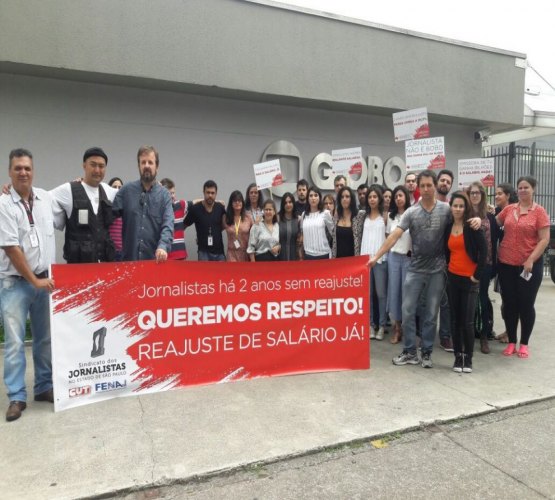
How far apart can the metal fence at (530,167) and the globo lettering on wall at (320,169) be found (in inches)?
151

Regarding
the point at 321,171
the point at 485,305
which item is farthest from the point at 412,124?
the point at 485,305

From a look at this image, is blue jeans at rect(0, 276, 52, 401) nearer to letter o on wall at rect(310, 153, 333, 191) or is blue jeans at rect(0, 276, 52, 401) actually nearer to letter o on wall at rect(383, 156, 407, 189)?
letter o on wall at rect(310, 153, 333, 191)

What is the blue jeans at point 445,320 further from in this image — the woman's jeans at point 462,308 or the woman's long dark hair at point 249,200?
the woman's long dark hair at point 249,200

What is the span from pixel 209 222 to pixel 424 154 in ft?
11.3

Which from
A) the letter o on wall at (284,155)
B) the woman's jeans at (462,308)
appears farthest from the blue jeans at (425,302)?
the letter o on wall at (284,155)

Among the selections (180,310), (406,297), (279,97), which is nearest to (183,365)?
(180,310)

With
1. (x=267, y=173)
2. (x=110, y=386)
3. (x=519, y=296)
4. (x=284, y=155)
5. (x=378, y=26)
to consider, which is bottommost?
(x=110, y=386)

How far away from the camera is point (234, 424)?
360cm

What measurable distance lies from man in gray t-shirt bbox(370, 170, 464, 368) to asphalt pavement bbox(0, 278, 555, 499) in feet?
1.28

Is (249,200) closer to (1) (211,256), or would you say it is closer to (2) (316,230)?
(1) (211,256)

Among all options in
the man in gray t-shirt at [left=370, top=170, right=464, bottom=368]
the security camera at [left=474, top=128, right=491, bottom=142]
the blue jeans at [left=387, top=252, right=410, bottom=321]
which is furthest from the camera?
the security camera at [left=474, top=128, right=491, bottom=142]

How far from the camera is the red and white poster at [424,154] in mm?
7125

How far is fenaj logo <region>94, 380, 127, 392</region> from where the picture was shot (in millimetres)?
3992

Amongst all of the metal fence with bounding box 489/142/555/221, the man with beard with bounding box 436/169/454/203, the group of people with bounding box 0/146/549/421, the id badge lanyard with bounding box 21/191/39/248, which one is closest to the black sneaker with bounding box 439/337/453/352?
the group of people with bounding box 0/146/549/421
